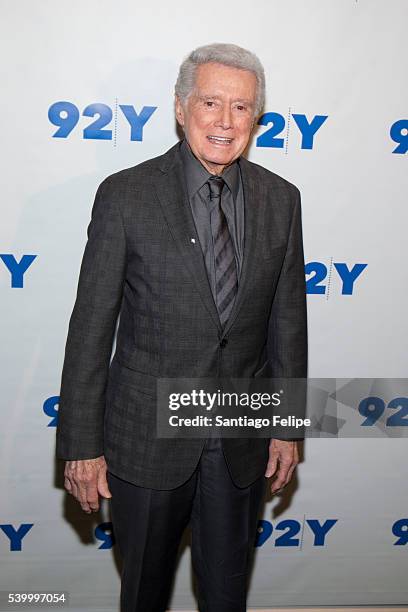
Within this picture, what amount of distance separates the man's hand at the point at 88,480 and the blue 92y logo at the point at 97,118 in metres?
0.95

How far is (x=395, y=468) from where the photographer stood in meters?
2.35

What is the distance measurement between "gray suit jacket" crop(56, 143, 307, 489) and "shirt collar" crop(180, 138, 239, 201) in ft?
0.07

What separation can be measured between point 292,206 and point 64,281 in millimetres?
781

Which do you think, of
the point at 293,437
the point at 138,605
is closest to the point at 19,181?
the point at 293,437

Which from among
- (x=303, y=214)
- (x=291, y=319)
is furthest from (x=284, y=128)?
(x=291, y=319)

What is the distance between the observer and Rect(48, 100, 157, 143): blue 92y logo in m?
1.91

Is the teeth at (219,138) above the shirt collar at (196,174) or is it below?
Answer: above

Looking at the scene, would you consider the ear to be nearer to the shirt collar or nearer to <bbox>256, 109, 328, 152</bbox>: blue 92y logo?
the shirt collar

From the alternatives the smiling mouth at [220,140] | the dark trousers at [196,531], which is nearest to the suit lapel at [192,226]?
the smiling mouth at [220,140]

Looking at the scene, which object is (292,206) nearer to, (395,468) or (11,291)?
(11,291)

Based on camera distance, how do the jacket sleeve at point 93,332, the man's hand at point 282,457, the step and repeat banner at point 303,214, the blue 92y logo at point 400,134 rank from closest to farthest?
the jacket sleeve at point 93,332 → the man's hand at point 282,457 → the step and repeat banner at point 303,214 → the blue 92y logo at point 400,134

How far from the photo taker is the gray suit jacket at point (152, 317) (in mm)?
1494

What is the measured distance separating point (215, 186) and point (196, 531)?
0.90m

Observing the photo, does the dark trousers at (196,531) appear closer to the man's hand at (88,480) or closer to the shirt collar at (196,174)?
the man's hand at (88,480)
